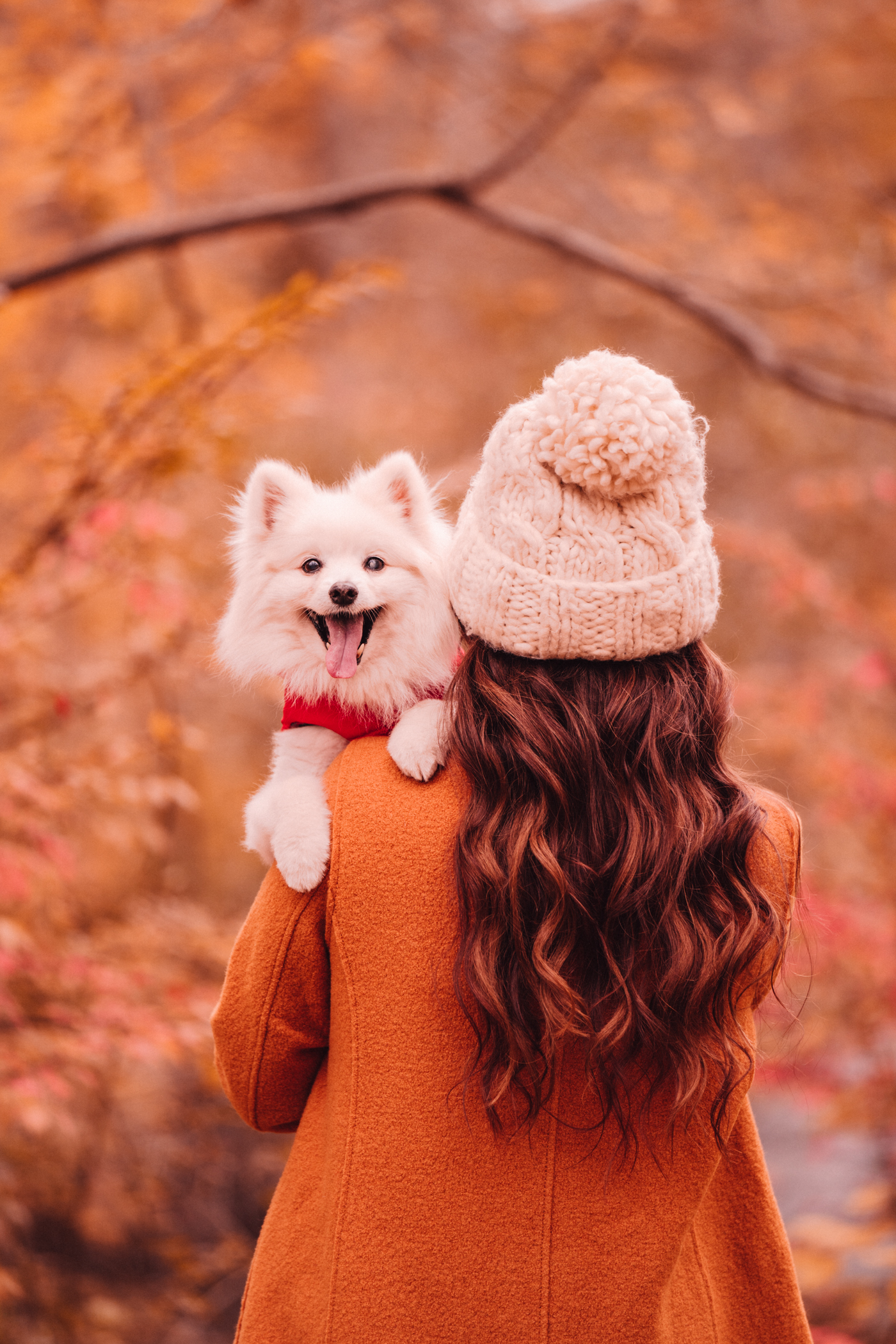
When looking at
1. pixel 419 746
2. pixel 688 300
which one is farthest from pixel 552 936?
pixel 688 300

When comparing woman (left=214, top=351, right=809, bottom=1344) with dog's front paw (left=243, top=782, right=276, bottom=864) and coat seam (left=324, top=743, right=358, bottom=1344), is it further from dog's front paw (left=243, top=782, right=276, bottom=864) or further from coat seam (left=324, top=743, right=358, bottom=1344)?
dog's front paw (left=243, top=782, right=276, bottom=864)

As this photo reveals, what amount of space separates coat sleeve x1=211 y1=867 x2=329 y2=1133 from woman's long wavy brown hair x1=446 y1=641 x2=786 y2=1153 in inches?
9.3

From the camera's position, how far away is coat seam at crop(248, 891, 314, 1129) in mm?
1429

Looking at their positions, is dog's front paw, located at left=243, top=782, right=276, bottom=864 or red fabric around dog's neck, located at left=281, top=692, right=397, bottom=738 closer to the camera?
dog's front paw, located at left=243, top=782, right=276, bottom=864

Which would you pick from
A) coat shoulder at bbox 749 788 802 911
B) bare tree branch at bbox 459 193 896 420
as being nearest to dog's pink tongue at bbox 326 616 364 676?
coat shoulder at bbox 749 788 802 911

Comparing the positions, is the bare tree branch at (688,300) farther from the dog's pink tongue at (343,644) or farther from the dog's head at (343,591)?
the dog's pink tongue at (343,644)

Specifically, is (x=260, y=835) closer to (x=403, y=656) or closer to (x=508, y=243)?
(x=403, y=656)

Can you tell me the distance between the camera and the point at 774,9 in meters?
7.10

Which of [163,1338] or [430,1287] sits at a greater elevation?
[430,1287]

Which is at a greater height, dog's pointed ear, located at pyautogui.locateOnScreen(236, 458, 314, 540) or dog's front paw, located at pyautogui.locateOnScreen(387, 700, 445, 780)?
dog's pointed ear, located at pyautogui.locateOnScreen(236, 458, 314, 540)

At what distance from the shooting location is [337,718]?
173 centimetres

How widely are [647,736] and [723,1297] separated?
92 cm

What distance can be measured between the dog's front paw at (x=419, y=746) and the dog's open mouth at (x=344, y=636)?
0.71 ft

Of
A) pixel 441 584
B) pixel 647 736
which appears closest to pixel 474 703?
pixel 647 736
